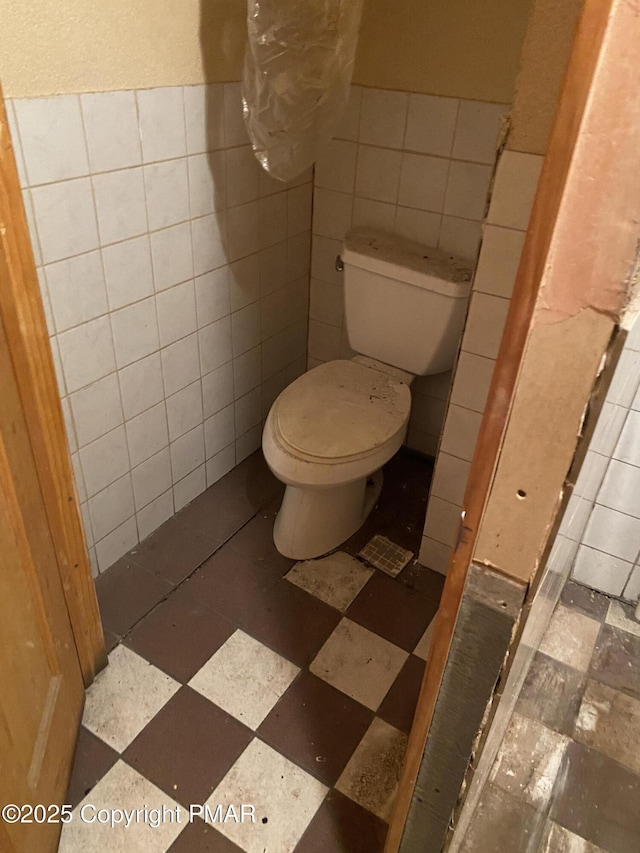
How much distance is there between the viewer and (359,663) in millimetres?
1526

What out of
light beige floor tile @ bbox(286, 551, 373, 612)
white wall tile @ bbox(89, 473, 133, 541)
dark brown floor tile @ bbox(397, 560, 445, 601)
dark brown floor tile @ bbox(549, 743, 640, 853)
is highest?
white wall tile @ bbox(89, 473, 133, 541)

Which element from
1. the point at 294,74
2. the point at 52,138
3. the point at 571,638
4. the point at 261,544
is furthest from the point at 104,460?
the point at 571,638

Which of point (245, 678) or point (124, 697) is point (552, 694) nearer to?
point (245, 678)

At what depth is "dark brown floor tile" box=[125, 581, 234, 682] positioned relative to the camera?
1495mm

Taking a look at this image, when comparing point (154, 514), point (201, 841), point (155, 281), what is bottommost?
point (201, 841)

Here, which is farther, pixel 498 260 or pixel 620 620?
pixel 620 620

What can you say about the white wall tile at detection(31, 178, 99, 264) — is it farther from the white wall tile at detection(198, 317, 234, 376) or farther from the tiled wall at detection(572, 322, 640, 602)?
the tiled wall at detection(572, 322, 640, 602)

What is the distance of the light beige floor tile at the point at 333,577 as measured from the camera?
1.69 meters

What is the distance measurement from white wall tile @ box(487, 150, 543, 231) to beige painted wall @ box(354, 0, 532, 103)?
0.49 m

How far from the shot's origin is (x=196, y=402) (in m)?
1.81

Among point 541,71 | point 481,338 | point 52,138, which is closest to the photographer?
point 541,71

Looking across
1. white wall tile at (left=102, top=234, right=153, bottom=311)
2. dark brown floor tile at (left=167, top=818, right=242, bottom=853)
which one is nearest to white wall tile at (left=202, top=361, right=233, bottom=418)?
white wall tile at (left=102, top=234, right=153, bottom=311)

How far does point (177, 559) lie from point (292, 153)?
116 cm

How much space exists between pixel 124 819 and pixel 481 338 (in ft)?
4.01
